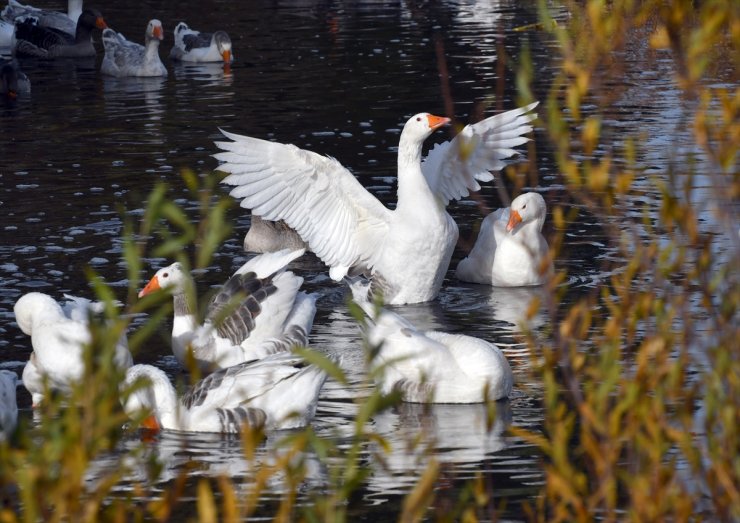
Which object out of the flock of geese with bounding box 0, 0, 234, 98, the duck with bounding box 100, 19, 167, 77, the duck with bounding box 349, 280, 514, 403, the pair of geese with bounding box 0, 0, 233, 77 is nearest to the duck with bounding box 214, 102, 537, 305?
the duck with bounding box 349, 280, 514, 403

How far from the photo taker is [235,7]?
101ft

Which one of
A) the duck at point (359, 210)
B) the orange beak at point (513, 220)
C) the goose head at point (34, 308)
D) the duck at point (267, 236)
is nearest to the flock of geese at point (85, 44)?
the duck at point (267, 236)

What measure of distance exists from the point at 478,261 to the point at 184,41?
13903 millimetres

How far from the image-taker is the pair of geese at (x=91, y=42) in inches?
903

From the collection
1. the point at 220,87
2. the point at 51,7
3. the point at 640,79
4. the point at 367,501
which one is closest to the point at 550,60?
the point at 640,79

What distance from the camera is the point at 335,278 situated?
11.5 m

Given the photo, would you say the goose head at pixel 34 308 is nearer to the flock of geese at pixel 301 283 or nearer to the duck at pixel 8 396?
the flock of geese at pixel 301 283

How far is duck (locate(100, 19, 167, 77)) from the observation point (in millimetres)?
22766

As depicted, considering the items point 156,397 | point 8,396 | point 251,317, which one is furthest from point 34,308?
point 251,317

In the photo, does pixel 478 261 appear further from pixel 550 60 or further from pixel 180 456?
pixel 550 60

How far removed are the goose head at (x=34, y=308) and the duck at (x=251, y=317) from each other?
0.68m

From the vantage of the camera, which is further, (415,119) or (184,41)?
(184,41)

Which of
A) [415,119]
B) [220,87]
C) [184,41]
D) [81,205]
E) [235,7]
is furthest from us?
[235,7]

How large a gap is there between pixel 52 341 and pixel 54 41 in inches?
697
